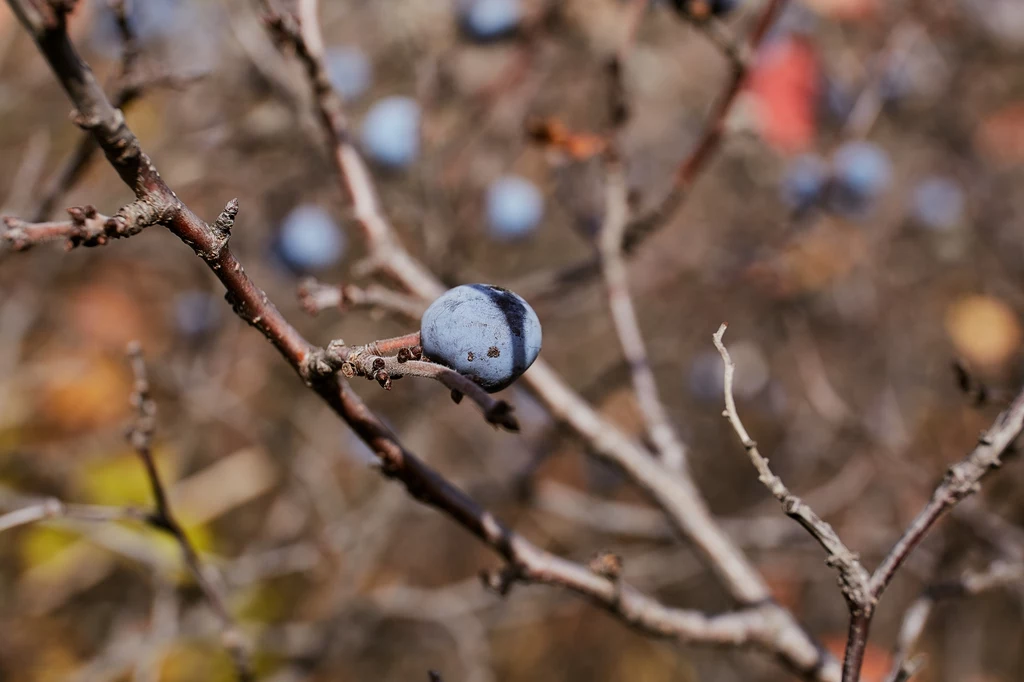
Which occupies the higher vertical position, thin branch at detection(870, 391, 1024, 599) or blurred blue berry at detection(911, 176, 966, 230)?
blurred blue berry at detection(911, 176, 966, 230)

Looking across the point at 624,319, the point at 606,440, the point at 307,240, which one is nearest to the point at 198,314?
the point at 307,240

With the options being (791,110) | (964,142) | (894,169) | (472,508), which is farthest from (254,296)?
(894,169)

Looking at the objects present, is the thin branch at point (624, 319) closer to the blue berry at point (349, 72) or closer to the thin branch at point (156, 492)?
the thin branch at point (156, 492)

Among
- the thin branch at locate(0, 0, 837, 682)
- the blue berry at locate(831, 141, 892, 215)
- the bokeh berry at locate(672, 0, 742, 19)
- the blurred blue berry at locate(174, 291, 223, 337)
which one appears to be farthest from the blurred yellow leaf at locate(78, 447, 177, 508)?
the blue berry at locate(831, 141, 892, 215)

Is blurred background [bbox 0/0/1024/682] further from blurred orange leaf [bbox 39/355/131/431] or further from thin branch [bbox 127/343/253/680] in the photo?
thin branch [bbox 127/343/253/680]

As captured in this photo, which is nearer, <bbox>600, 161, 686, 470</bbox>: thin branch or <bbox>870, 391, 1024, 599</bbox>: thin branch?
<bbox>870, 391, 1024, 599</bbox>: thin branch

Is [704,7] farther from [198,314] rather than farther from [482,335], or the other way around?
[198,314]

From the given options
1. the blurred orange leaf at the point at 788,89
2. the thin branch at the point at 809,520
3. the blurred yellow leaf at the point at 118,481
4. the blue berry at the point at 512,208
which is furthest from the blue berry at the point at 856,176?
the blurred yellow leaf at the point at 118,481

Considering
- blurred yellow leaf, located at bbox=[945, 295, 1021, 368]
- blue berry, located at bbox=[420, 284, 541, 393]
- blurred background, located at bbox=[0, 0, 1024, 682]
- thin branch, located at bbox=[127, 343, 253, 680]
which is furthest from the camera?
blurred yellow leaf, located at bbox=[945, 295, 1021, 368]
